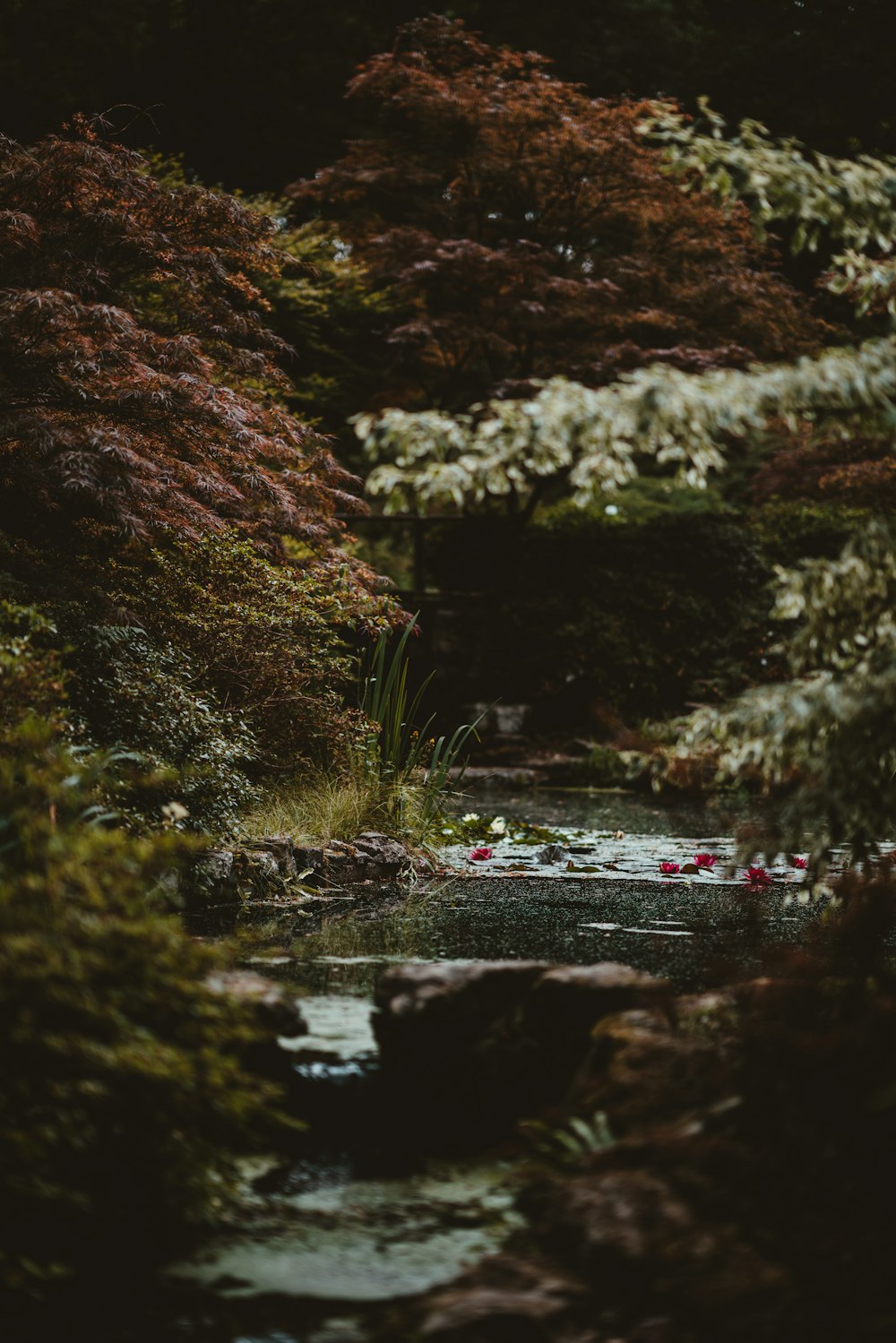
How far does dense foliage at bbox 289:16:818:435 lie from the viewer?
12.7m

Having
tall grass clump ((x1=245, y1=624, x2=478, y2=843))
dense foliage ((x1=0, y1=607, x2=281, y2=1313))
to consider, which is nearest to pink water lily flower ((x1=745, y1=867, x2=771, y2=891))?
tall grass clump ((x1=245, y1=624, x2=478, y2=843))

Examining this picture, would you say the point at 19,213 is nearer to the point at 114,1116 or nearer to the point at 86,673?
the point at 86,673

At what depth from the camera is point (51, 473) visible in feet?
18.4

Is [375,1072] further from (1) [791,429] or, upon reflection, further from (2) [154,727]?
(2) [154,727]

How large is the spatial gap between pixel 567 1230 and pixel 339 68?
17.6 metres

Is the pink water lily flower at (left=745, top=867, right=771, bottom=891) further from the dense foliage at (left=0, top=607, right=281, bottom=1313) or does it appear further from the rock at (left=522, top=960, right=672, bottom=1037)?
the dense foliage at (left=0, top=607, right=281, bottom=1313)

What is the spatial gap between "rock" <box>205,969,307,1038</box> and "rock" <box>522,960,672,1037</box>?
0.66 metres

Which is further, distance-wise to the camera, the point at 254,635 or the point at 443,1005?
the point at 254,635

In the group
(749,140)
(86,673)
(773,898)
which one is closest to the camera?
(749,140)

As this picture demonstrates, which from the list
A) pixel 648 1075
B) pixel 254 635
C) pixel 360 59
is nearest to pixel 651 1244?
pixel 648 1075

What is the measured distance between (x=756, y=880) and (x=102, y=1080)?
409 centimetres

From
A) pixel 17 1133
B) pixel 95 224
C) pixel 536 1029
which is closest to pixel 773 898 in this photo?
pixel 536 1029

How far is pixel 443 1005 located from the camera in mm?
3412

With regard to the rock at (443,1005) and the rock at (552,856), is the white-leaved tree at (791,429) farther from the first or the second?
the rock at (552,856)
